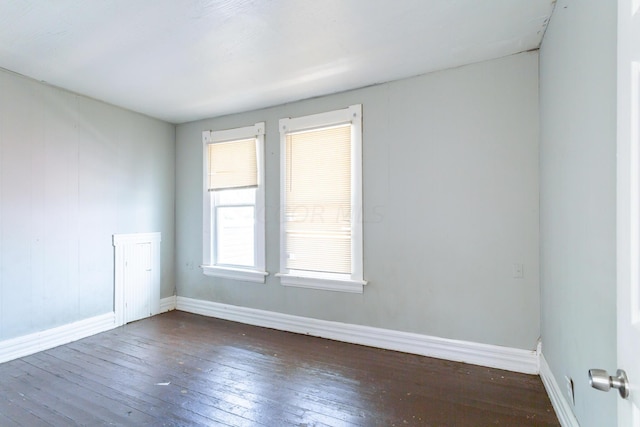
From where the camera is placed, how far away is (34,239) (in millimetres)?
3188

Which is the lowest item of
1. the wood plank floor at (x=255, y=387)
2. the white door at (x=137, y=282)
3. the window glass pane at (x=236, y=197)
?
the wood plank floor at (x=255, y=387)

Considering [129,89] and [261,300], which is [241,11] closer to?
[129,89]

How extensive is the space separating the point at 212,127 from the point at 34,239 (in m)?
2.31

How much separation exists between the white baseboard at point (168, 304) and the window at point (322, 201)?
1.93m

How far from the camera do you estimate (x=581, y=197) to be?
1659 mm

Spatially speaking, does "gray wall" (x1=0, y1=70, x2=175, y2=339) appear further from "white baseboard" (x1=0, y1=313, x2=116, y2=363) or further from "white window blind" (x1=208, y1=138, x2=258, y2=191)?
"white window blind" (x1=208, y1=138, x2=258, y2=191)

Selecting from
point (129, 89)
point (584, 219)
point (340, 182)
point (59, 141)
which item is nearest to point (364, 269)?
point (340, 182)

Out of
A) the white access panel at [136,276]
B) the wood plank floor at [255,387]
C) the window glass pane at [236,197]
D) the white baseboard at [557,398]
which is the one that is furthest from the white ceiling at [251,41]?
the wood plank floor at [255,387]

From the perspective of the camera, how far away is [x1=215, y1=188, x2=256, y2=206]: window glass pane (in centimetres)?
412

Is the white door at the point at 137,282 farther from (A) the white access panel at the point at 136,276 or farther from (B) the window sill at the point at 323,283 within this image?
(B) the window sill at the point at 323,283
